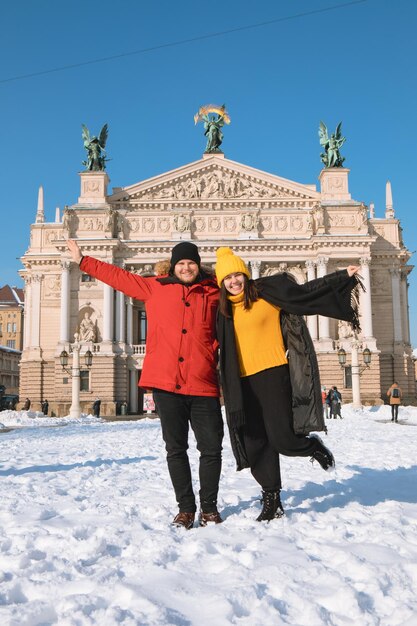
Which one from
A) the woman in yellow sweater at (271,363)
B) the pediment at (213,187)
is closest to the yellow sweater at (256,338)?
the woman in yellow sweater at (271,363)

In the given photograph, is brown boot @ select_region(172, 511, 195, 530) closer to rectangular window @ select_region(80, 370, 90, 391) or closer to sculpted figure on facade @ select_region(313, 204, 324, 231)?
rectangular window @ select_region(80, 370, 90, 391)

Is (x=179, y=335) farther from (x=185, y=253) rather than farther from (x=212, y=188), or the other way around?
(x=212, y=188)

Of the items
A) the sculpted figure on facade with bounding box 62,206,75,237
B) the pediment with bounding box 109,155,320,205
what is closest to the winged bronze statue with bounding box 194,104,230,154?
the pediment with bounding box 109,155,320,205

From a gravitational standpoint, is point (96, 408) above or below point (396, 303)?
below

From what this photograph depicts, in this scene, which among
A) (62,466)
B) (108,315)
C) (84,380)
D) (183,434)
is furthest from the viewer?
(108,315)

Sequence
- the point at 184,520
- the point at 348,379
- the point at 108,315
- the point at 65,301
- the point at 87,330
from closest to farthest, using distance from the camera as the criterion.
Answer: the point at 184,520 < the point at 348,379 < the point at 108,315 < the point at 87,330 < the point at 65,301

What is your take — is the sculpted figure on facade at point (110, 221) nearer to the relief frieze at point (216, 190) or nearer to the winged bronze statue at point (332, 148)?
the relief frieze at point (216, 190)

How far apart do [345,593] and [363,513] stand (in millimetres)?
2109

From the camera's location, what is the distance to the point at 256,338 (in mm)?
5109

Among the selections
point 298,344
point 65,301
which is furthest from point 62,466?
point 65,301

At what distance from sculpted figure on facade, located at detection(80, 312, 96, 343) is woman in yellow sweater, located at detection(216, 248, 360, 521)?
37819mm

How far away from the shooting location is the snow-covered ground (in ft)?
9.46

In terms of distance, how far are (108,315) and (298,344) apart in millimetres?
37695

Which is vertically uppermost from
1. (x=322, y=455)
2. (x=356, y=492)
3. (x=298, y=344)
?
(x=298, y=344)
